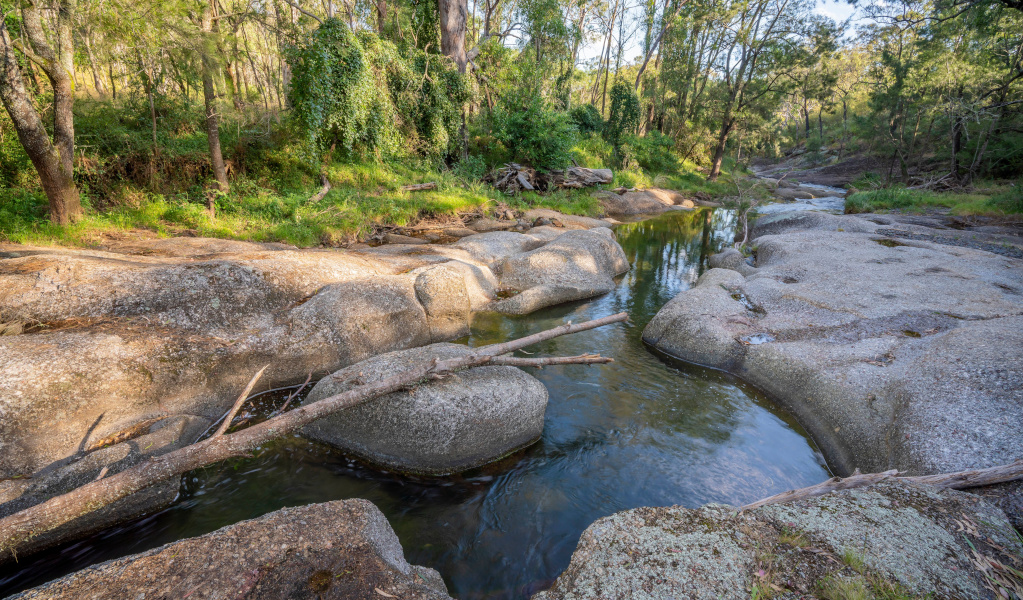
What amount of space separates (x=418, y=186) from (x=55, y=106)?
8841 millimetres

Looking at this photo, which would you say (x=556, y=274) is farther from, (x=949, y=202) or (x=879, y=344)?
(x=949, y=202)

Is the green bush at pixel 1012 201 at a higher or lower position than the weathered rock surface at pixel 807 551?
higher

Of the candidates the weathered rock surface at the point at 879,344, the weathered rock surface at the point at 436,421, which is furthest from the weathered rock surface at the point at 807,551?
the weathered rock surface at the point at 436,421

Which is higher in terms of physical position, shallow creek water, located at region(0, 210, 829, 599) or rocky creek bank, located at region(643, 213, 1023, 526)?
rocky creek bank, located at region(643, 213, 1023, 526)

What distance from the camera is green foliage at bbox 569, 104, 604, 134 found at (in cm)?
2627

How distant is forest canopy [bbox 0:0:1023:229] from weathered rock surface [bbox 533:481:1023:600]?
32.4 feet

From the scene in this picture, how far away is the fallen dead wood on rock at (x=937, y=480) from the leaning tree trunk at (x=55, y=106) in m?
11.5

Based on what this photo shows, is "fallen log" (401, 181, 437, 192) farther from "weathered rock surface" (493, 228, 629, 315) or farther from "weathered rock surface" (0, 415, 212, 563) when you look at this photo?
"weathered rock surface" (0, 415, 212, 563)

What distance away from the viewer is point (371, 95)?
1327 cm

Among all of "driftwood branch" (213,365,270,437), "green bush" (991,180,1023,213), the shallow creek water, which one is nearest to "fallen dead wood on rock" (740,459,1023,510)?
the shallow creek water

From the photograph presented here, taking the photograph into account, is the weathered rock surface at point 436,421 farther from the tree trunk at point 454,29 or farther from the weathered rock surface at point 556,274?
the tree trunk at point 454,29

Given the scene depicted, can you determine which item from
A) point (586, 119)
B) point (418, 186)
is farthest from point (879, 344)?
point (586, 119)

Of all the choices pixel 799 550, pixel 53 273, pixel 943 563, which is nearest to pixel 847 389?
pixel 943 563

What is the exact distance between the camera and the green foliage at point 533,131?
18.5 metres
